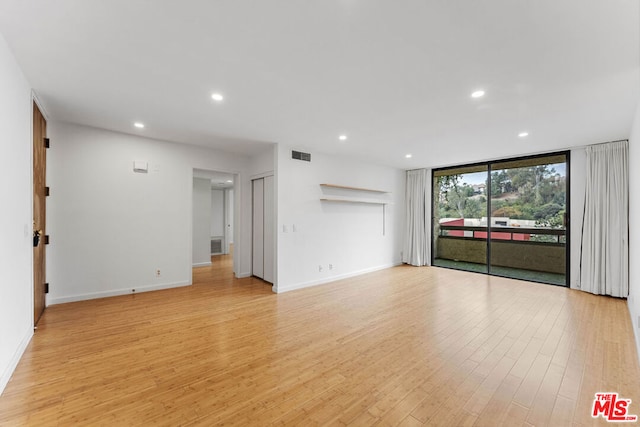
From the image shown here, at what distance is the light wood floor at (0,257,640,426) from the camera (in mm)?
1781

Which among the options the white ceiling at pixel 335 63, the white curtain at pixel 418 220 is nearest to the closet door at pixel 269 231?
the white ceiling at pixel 335 63

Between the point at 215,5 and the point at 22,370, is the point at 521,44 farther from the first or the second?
the point at 22,370

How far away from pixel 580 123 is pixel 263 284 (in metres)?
5.39

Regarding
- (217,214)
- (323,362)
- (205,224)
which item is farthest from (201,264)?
(323,362)

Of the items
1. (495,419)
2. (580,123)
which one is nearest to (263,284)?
(495,419)

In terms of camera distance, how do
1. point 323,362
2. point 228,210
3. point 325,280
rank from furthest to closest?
point 228,210, point 325,280, point 323,362

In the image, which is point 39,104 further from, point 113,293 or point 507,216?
point 507,216

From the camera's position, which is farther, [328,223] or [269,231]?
[328,223]

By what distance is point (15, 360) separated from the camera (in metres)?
2.27

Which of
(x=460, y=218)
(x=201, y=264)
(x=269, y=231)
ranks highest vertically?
(x=460, y=218)

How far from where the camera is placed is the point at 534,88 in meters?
2.57

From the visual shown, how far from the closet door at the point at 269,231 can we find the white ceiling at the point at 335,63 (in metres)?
1.36

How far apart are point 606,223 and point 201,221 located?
8203 millimetres

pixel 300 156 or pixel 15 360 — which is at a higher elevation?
pixel 300 156
